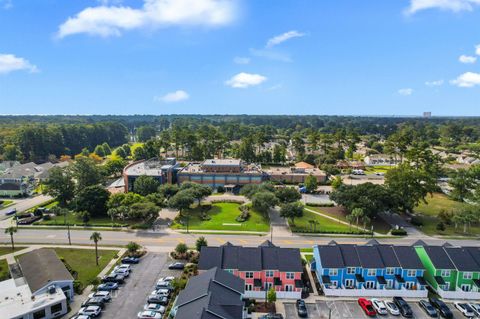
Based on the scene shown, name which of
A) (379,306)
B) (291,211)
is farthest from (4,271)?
(379,306)

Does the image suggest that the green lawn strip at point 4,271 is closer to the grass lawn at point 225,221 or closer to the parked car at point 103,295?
the parked car at point 103,295

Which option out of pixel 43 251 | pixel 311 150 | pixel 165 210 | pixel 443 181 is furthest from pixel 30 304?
pixel 311 150

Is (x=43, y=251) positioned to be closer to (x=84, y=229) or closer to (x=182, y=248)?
(x=84, y=229)

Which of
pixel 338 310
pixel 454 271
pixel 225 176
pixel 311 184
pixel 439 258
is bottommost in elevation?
pixel 338 310

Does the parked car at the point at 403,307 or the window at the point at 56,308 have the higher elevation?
the window at the point at 56,308

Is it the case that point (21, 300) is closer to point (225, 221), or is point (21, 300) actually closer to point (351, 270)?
point (225, 221)

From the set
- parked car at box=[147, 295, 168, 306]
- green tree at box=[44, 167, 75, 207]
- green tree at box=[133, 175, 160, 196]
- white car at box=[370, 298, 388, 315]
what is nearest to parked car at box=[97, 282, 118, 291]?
parked car at box=[147, 295, 168, 306]

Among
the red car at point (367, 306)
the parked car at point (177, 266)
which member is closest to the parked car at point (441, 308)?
the red car at point (367, 306)
